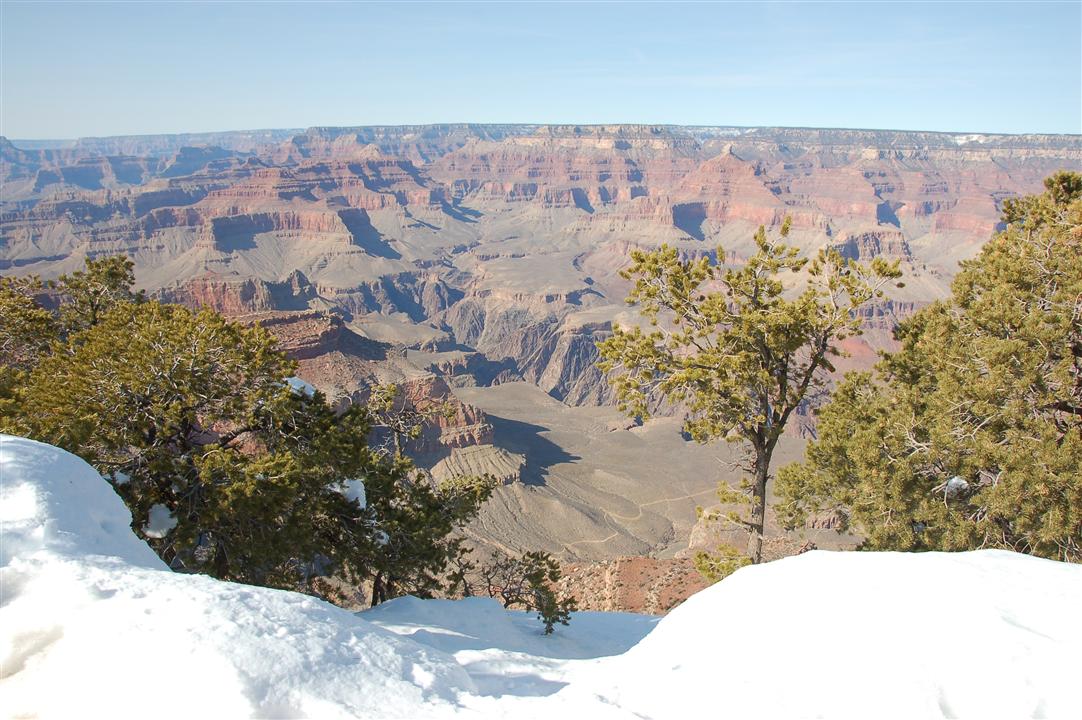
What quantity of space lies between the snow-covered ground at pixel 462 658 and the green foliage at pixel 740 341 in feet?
20.6

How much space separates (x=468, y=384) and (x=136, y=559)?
128 meters

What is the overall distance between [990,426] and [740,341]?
A: 236 inches

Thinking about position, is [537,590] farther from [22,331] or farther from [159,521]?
[22,331]

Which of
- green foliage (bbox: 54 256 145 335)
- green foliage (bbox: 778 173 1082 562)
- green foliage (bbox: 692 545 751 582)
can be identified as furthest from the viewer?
green foliage (bbox: 54 256 145 335)

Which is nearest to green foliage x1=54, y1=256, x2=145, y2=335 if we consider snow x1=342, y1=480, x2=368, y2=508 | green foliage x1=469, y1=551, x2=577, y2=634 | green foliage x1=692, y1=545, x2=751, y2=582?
snow x1=342, y1=480, x2=368, y2=508

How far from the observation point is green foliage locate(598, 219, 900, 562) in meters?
15.0

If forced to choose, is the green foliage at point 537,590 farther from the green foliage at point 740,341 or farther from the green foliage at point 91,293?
the green foliage at point 91,293

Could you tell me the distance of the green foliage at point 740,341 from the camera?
15016mm

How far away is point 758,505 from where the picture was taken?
1631 cm

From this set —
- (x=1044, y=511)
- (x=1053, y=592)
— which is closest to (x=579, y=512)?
(x=1044, y=511)

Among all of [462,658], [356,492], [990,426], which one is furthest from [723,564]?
[356,492]

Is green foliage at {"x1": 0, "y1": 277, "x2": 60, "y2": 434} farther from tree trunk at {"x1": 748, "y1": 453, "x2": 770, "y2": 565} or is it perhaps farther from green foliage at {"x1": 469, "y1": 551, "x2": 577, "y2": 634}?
tree trunk at {"x1": 748, "y1": 453, "x2": 770, "y2": 565}

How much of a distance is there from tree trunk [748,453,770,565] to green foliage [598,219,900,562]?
0.09 ft

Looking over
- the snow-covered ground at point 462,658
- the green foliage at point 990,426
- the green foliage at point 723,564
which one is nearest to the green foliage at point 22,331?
the snow-covered ground at point 462,658
